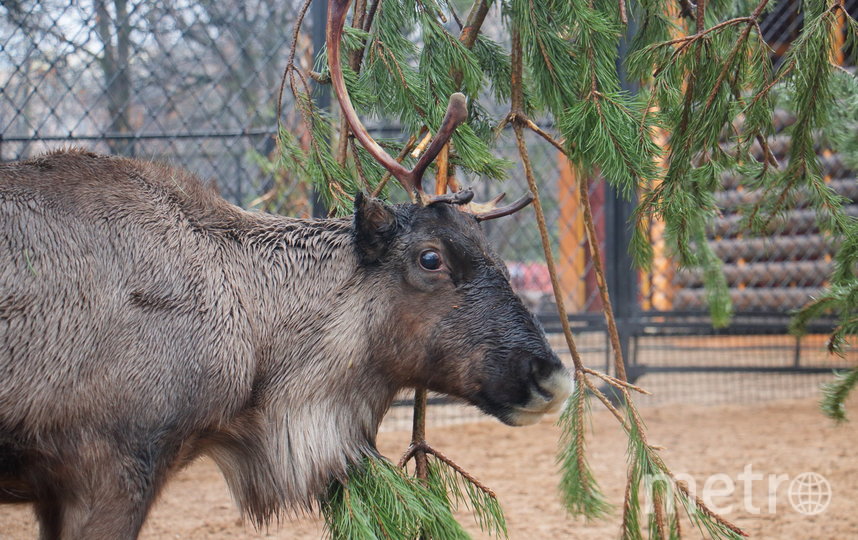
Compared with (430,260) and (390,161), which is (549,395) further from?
(390,161)

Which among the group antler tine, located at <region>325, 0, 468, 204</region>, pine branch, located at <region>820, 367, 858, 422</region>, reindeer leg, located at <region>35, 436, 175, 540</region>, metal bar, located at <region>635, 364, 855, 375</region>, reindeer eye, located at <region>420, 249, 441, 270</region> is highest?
antler tine, located at <region>325, 0, 468, 204</region>

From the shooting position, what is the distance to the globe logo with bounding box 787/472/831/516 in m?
4.16

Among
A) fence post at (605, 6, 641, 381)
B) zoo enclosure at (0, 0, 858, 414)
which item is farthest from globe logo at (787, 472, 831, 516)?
fence post at (605, 6, 641, 381)

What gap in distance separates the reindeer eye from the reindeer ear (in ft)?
0.41

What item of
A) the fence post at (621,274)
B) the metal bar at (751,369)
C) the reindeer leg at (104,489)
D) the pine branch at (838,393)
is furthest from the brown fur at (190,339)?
the metal bar at (751,369)

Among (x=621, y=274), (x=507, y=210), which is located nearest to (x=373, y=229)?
(x=507, y=210)

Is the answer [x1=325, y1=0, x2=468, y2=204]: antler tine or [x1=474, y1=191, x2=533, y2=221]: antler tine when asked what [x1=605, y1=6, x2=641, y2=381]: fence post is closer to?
[x1=474, y1=191, x2=533, y2=221]: antler tine

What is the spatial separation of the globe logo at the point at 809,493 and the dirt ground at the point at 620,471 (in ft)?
0.13

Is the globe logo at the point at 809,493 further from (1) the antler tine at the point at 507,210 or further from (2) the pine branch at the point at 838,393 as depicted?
(1) the antler tine at the point at 507,210

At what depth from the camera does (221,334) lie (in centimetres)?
237

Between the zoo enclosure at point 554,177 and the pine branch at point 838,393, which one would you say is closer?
the pine branch at point 838,393

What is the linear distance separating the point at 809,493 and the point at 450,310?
2998 mm

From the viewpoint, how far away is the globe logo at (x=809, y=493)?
4160 millimetres

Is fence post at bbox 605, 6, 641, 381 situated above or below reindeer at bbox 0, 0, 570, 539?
above
